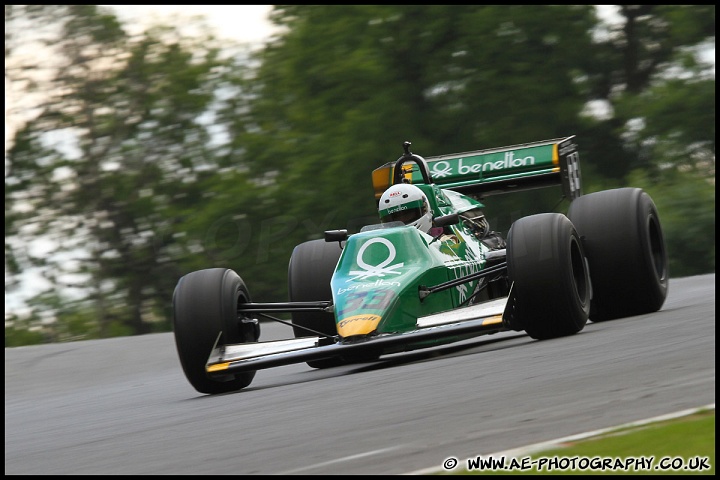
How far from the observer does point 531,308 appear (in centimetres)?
895

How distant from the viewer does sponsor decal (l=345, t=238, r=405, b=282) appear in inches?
367

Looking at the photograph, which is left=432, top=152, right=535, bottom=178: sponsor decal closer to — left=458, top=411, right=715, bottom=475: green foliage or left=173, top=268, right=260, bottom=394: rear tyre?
left=173, top=268, right=260, bottom=394: rear tyre

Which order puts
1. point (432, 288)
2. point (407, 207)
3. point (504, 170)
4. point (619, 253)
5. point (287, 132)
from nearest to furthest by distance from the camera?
point (432, 288) → point (407, 207) → point (619, 253) → point (504, 170) → point (287, 132)

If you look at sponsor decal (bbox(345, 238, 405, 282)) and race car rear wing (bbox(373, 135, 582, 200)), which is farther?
race car rear wing (bbox(373, 135, 582, 200))

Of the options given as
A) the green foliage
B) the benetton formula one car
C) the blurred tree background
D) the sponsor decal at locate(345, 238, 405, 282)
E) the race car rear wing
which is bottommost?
the blurred tree background

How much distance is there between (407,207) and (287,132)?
802 inches

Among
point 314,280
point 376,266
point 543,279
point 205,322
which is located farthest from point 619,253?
point 205,322

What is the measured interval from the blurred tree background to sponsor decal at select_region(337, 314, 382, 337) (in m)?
19.2

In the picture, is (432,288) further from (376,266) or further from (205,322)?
(205,322)

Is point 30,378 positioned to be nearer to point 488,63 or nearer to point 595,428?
point 595,428

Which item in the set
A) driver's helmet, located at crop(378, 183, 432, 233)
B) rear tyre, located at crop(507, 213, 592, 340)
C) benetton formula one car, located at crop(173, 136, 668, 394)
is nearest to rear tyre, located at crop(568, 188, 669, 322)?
benetton formula one car, located at crop(173, 136, 668, 394)

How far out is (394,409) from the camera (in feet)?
20.9

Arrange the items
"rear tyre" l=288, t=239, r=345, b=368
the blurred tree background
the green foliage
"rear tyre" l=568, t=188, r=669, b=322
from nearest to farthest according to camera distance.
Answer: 1. the green foliage
2. "rear tyre" l=568, t=188, r=669, b=322
3. "rear tyre" l=288, t=239, r=345, b=368
4. the blurred tree background

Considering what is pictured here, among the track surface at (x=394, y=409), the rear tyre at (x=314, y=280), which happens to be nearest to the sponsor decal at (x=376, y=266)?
the track surface at (x=394, y=409)
